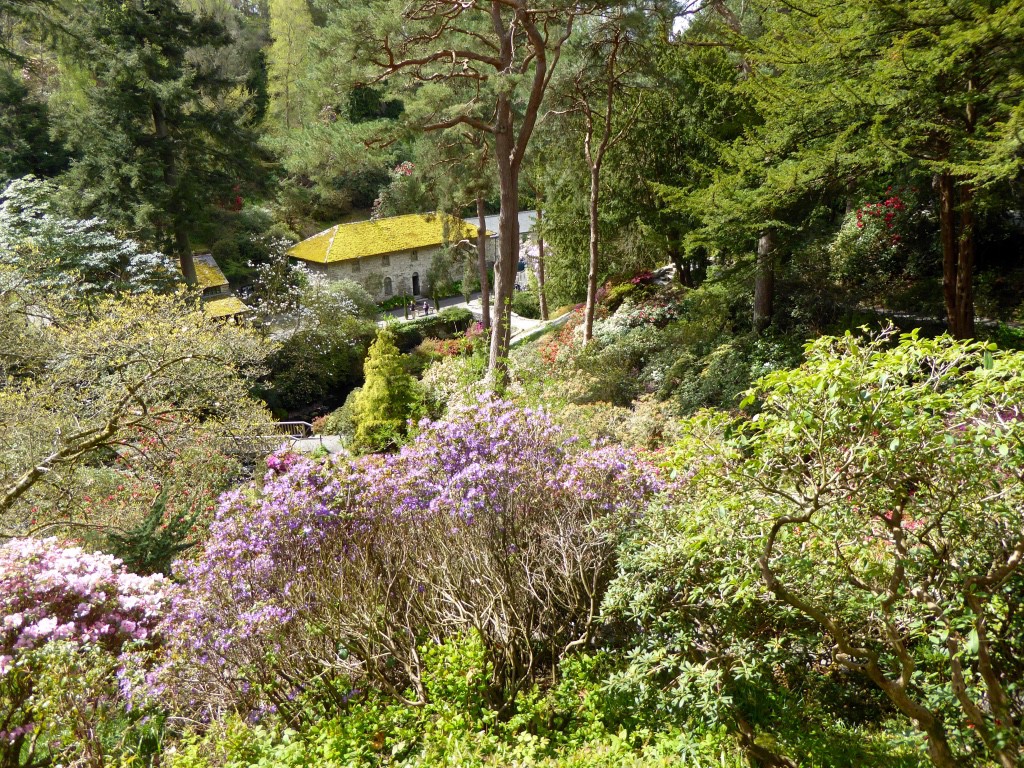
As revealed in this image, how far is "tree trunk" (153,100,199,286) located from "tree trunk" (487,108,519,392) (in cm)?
1314

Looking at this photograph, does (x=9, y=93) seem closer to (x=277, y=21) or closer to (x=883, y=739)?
(x=277, y=21)

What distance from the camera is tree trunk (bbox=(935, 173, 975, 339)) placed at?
9148 millimetres

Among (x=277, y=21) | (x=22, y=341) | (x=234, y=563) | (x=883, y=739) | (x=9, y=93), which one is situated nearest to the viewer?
(x=883, y=739)

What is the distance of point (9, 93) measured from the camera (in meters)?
28.0

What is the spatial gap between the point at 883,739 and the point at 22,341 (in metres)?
15.4

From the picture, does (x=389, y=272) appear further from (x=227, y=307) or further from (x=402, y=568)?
(x=402, y=568)

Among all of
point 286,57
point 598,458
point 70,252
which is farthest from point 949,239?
point 286,57

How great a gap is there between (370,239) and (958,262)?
1161 inches

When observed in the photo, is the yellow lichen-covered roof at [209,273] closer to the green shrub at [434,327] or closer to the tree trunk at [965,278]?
the green shrub at [434,327]

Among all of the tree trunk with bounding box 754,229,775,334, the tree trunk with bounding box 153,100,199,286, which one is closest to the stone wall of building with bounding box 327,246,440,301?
the tree trunk with bounding box 153,100,199,286

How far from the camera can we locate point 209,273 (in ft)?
97.1

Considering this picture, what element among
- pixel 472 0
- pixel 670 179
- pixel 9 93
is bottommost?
pixel 670 179

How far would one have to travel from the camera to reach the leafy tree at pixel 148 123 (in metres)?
21.2

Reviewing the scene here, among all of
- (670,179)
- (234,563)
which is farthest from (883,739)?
(670,179)
